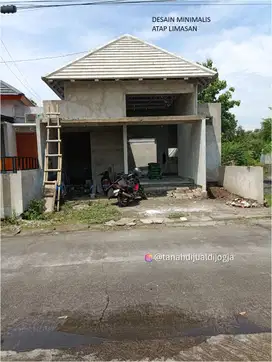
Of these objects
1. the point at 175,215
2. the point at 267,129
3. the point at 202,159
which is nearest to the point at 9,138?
the point at 202,159

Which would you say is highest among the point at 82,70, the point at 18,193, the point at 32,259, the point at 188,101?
the point at 82,70

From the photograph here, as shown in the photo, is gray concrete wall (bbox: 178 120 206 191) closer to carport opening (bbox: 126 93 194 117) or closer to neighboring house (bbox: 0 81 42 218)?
carport opening (bbox: 126 93 194 117)

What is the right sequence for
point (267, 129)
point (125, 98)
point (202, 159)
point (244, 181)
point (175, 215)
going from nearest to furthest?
point (175, 215)
point (244, 181)
point (202, 159)
point (125, 98)
point (267, 129)

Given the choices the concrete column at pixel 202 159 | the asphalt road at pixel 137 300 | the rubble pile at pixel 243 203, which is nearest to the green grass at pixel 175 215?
the asphalt road at pixel 137 300

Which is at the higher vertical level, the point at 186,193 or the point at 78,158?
the point at 78,158

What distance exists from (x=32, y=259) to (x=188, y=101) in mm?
10031

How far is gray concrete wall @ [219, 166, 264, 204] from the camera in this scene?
380 inches

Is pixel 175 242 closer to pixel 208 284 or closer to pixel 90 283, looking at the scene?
pixel 208 284

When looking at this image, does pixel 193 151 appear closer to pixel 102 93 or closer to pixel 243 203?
pixel 243 203

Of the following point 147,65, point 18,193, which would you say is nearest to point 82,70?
point 147,65

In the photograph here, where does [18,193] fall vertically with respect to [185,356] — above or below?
above

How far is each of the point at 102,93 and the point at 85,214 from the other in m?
5.83

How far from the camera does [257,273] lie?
4.19m

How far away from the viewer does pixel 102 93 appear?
1205cm
